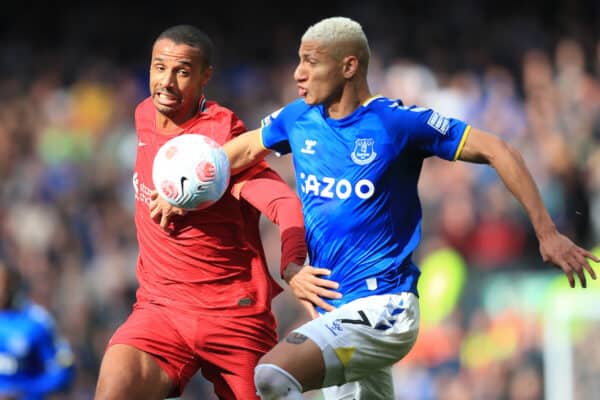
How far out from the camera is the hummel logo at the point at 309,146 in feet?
19.1

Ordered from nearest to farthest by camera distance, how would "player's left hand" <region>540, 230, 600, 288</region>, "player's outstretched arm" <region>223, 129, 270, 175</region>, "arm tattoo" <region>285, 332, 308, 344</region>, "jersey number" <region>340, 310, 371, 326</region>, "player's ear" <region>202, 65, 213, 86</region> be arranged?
"player's left hand" <region>540, 230, 600, 288</region>
"arm tattoo" <region>285, 332, 308, 344</region>
"jersey number" <region>340, 310, 371, 326</region>
"player's outstretched arm" <region>223, 129, 270, 175</region>
"player's ear" <region>202, 65, 213, 86</region>

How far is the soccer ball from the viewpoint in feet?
19.0

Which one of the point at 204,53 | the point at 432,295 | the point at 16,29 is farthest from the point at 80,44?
the point at 204,53

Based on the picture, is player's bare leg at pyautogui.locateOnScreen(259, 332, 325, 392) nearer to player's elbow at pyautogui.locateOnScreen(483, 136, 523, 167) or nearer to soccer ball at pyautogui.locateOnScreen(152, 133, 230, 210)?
soccer ball at pyautogui.locateOnScreen(152, 133, 230, 210)

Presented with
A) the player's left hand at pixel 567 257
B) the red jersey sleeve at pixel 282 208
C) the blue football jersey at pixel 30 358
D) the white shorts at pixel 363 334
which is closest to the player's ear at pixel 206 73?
the red jersey sleeve at pixel 282 208

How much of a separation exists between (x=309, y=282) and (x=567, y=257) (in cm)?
129

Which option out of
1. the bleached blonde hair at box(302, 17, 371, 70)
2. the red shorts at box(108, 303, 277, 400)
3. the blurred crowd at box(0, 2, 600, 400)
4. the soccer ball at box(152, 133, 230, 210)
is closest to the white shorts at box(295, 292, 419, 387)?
the red shorts at box(108, 303, 277, 400)

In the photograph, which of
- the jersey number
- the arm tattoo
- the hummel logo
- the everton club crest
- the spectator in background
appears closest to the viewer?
the arm tattoo

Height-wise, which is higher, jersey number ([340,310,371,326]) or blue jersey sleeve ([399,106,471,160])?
blue jersey sleeve ([399,106,471,160])

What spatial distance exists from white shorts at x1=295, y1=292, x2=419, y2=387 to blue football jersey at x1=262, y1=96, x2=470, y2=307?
8cm

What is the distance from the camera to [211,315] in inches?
241

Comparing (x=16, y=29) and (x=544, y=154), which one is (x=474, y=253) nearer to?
(x=544, y=154)

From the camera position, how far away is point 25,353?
9719 mm

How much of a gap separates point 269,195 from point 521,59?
336 inches
